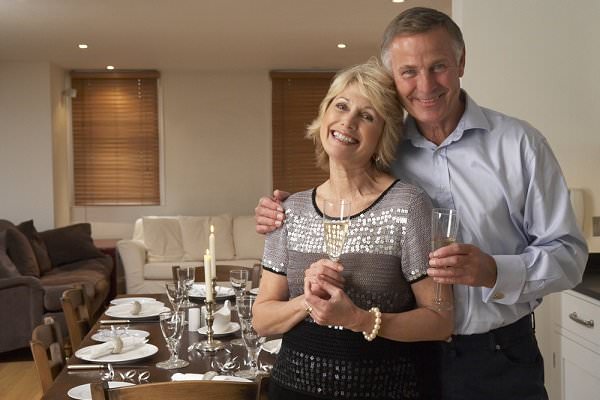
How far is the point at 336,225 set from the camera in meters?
1.69

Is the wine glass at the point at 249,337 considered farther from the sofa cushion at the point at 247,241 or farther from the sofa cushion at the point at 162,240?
the sofa cushion at the point at 247,241

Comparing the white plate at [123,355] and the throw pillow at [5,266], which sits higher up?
the white plate at [123,355]

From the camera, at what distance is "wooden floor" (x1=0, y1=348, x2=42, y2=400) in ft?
16.5

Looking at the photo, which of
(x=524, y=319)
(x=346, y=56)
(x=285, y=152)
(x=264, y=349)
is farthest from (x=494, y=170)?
(x=285, y=152)

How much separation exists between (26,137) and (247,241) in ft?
8.85

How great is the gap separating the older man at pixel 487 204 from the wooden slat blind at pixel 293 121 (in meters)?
7.23

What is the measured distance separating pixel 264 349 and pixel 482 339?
124cm

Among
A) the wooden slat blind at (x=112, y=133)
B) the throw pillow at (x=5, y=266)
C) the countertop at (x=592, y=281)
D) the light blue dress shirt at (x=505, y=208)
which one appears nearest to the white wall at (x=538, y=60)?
the countertop at (x=592, y=281)

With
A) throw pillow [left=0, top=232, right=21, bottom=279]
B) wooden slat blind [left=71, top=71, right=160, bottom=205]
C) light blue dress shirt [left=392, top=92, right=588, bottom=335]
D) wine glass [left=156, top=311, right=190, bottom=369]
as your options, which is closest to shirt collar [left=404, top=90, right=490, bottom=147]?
light blue dress shirt [left=392, top=92, right=588, bottom=335]

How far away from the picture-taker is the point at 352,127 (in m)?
1.82

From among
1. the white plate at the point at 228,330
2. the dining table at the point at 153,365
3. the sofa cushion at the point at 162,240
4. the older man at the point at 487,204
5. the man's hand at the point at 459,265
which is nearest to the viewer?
the man's hand at the point at 459,265

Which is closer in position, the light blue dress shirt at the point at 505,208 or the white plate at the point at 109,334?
the light blue dress shirt at the point at 505,208

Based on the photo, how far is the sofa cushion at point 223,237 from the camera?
8.05 meters

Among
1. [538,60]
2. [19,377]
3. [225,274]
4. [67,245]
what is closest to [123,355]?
[225,274]
